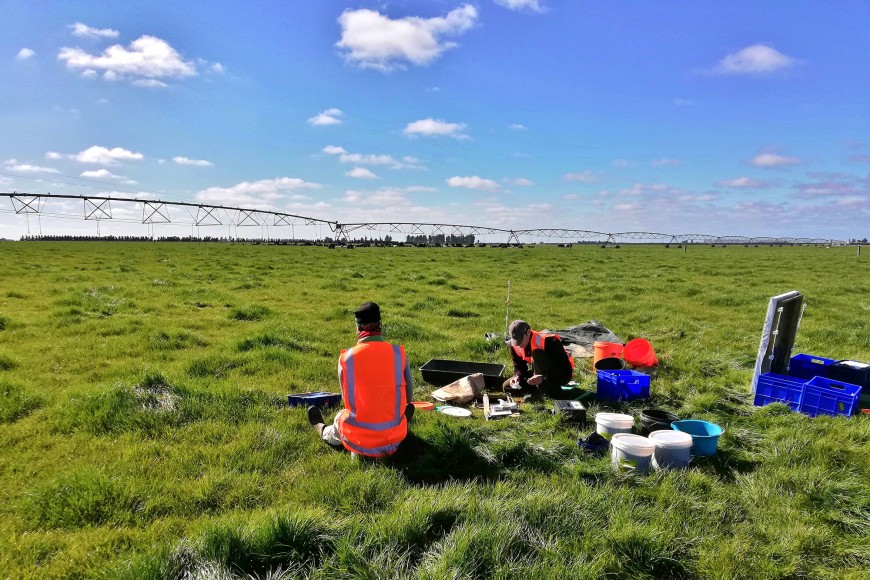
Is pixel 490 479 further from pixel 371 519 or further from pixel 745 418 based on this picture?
pixel 745 418

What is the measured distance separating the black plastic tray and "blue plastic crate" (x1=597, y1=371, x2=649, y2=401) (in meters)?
1.55

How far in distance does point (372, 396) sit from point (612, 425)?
2.70 meters

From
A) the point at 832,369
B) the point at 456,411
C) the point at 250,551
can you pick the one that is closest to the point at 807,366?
the point at 832,369

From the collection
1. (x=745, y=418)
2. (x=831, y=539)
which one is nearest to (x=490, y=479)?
(x=831, y=539)

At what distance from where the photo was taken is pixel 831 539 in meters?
3.48

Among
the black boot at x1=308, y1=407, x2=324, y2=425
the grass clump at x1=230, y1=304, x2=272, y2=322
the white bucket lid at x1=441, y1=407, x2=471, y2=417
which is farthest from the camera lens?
the grass clump at x1=230, y1=304, x2=272, y2=322

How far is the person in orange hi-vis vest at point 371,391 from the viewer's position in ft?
14.4

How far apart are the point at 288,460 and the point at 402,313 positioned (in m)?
8.70

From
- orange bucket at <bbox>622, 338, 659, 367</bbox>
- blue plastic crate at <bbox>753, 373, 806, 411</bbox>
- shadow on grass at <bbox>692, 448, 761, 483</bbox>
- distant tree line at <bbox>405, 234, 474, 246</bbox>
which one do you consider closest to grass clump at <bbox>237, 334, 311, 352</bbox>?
orange bucket at <bbox>622, 338, 659, 367</bbox>

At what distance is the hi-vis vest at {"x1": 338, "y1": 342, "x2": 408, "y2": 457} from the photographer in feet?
14.3

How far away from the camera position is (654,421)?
5.12 meters

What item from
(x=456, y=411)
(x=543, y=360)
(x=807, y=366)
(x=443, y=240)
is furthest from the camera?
(x=443, y=240)

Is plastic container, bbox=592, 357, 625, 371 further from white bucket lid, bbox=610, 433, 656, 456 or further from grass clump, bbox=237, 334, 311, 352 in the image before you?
grass clump, bbox=237, 334, 311, 352

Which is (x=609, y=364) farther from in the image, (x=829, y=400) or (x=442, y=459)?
(x=442, y=459)
